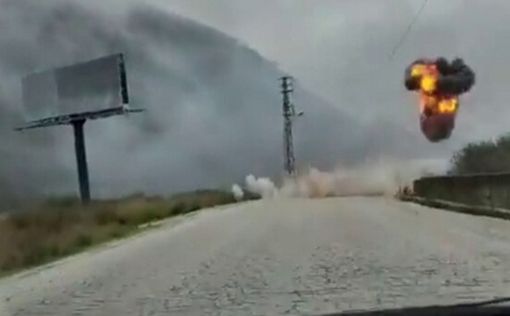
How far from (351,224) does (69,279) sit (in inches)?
454

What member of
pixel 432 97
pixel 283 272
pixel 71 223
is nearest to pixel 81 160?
pixel 71 223

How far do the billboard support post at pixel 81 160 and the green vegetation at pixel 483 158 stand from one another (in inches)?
489

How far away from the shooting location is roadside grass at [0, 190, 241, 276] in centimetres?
2894

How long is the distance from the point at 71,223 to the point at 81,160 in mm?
3708

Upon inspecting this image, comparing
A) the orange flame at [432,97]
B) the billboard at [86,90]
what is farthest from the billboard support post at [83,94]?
the orange flame at [432,97]

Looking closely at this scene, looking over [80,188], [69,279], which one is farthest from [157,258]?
[80,188]

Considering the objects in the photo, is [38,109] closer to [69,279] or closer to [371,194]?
[371,194]

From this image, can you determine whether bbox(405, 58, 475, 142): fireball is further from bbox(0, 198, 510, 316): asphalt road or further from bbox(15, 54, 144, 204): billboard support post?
bbox(15, 54, 144, 204): billboard support post

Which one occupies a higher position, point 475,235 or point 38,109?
point 38,109

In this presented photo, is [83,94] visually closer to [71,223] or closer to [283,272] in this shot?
[71,223]

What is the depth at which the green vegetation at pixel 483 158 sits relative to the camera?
125ft

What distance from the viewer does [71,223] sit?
1608 inches

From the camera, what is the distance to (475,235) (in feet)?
73.0

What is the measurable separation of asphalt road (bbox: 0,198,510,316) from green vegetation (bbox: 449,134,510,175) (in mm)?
9654
